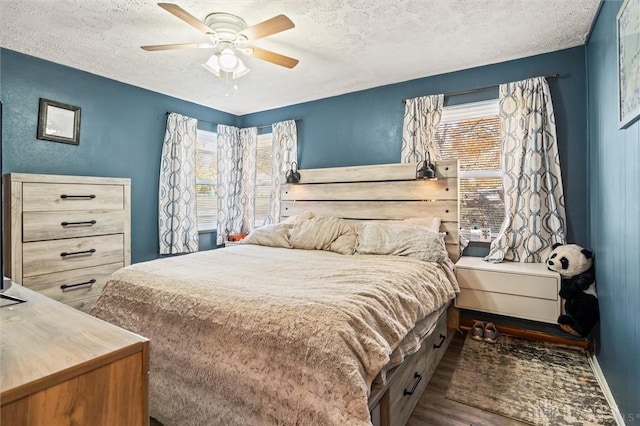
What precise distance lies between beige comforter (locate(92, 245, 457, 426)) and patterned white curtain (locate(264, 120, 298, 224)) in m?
2.29

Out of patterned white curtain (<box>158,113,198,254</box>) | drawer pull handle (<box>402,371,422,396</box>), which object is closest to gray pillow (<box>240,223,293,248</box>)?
patterned white curtain (<box>158,113,198,254</box>)

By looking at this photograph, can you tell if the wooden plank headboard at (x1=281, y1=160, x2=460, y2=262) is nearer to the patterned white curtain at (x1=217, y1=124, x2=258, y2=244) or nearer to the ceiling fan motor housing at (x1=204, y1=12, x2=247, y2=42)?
the patterned white curtain at (x1=217, y1=124, x2=258, y2=244)

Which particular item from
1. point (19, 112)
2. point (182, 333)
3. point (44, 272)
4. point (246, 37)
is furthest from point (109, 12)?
point (182, 333)

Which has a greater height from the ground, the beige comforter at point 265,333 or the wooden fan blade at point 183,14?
the wooden fan blade at point 183,14

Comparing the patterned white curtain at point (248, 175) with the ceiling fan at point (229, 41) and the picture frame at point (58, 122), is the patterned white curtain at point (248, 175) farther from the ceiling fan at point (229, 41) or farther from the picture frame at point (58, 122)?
the ceiling fan at point (229, 41)

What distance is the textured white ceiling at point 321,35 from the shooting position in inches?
87.3

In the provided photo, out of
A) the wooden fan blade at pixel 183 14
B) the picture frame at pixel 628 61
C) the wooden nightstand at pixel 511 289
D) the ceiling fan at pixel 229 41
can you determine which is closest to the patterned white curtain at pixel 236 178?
the ceiling fan at pixel 229 41

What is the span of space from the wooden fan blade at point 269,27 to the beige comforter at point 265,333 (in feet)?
5.09

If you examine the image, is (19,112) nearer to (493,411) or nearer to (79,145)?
(79,145)

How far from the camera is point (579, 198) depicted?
280 cm

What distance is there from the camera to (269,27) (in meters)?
2.03

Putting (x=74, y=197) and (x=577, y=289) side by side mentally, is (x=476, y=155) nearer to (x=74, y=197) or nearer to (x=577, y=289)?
(x=577, y=289)

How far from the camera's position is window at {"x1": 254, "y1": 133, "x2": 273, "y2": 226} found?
478 centimetres

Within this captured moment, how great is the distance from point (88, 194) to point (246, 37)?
2.01 m
